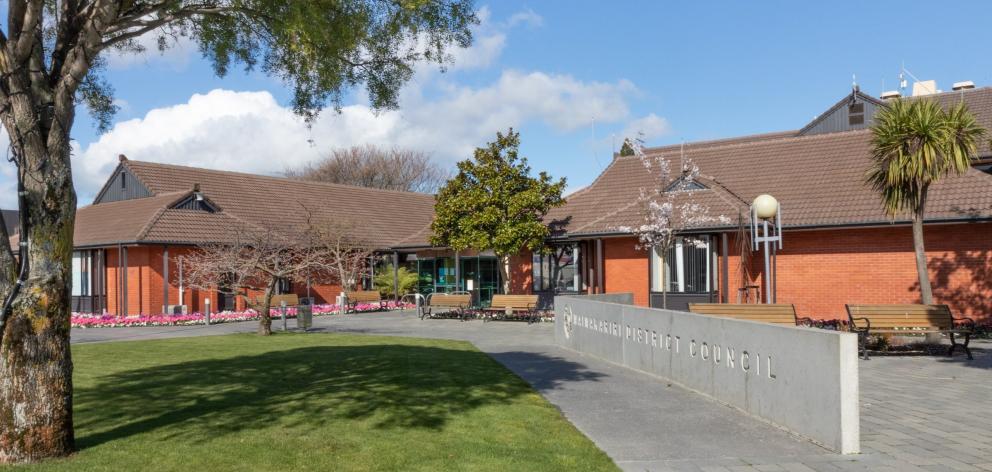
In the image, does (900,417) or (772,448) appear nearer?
(772,448)

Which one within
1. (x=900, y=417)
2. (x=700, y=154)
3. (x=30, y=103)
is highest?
(x=700, y=154)

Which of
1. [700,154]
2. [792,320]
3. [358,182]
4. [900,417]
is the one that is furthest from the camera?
[358,182]

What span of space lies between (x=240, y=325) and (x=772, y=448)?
64.3 ft

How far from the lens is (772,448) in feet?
24.0

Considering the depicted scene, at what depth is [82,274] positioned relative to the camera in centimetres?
3116

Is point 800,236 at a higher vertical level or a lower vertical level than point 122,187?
lower

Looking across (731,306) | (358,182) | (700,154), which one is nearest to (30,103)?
(731,306)

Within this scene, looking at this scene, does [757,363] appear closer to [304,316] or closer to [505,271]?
[304,316]

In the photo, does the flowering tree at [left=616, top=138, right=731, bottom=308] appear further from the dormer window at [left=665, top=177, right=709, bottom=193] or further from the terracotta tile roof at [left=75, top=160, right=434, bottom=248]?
the terracotta tile roof at [left=75, top=160, right=434, bottom=248]

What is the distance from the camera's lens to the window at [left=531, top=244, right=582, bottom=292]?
2694 cm

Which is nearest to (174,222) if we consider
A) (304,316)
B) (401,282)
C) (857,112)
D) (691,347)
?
(401,282)

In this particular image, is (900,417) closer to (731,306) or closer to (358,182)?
(731,306)

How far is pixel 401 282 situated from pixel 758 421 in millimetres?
26252

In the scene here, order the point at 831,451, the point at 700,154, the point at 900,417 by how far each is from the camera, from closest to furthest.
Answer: the point at 831,451, the point at 900,417, the point at 700,154
